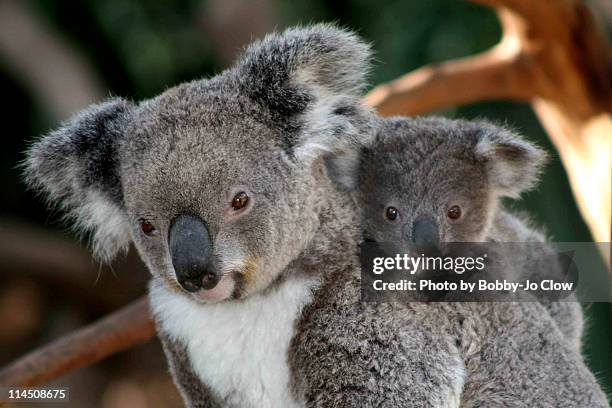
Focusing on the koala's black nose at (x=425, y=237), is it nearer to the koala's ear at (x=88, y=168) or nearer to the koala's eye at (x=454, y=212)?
the koala's eye at (x=454, y=212)

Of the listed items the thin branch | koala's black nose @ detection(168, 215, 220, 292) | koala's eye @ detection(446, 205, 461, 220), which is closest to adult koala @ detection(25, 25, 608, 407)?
koala's black nose @ detection(168, 215, 220, 292)

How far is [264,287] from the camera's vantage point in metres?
2.52

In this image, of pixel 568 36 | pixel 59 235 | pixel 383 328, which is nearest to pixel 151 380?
pixel 59 235

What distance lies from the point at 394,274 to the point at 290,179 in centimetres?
45

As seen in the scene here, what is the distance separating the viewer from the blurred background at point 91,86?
23.8 ft

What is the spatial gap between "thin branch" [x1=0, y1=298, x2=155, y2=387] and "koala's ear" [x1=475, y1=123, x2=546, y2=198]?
1.61m

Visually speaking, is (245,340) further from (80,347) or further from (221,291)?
(80,347)

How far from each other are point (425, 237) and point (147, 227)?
91 centimetres

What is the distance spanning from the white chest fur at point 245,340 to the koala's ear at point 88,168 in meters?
0.37

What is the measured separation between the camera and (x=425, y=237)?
2730mm

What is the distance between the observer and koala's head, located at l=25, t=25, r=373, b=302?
7.68 ft

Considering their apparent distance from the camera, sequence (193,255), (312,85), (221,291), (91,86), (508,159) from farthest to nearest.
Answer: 1. (91,86)
2. (508,159)
3. (312,85)
4. (221,291)
5. (193,255)

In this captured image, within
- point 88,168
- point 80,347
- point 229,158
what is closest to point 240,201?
point 229,158

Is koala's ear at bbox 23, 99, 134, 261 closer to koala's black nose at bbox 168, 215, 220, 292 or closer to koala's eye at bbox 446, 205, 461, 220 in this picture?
koala's black nose at bbox 168, 215, 220, 292
